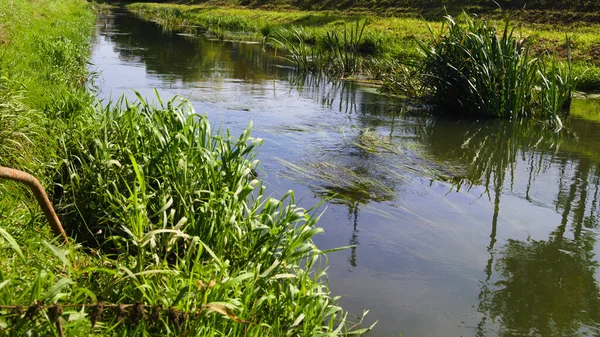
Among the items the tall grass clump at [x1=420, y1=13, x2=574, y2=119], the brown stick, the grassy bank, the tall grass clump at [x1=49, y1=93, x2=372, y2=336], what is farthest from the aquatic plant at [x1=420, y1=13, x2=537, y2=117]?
the brown stick

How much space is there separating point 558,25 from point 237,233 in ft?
70.7

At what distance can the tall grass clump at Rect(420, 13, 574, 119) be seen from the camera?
29.6 feet

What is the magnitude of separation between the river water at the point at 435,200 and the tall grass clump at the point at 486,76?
0.36 metres

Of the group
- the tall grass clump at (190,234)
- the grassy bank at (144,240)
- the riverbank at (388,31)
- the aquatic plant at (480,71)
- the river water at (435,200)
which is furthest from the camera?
the riverbank at (388,31)

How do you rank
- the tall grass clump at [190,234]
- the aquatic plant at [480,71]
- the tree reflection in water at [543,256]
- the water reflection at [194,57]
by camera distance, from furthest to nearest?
the water reflection at [194,57] < the aquatic plant at [480,71] < the tree reflection in water at [543,256] < the tall grass clump at [190,234]

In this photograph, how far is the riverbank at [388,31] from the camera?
13922mm

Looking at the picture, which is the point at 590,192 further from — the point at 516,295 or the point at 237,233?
the point at 237,233

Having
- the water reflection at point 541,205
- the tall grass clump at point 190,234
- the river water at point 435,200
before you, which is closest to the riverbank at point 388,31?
the water reflection at point 541,205

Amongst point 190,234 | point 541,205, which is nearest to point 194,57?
point 541,205

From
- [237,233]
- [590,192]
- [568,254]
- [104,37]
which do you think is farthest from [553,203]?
[104,37]

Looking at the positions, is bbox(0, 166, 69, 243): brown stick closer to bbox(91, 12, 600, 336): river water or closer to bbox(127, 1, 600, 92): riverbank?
bbox(91, 12, 600, 336): river water

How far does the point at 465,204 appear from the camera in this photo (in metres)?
5.70

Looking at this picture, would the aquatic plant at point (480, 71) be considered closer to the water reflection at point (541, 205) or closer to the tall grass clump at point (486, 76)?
the tall grass clump at point (486, 76)

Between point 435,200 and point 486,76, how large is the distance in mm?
4033
